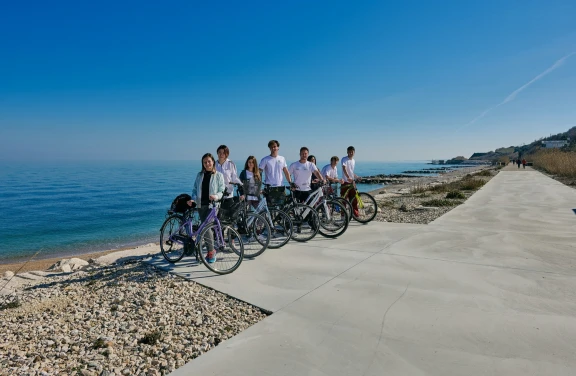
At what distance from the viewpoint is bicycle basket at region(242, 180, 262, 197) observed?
19.9 ft

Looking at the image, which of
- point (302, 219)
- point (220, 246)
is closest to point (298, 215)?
point (302, 219)

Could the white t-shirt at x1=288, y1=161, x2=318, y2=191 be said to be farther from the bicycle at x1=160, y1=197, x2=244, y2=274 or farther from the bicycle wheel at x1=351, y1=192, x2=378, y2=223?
the bicycle at x1=160, y1=197, x2=244, y2=274

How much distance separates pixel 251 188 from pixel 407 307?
11.8 feet

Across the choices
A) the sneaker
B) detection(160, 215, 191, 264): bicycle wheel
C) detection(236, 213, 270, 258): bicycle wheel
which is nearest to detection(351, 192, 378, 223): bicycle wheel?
detection(236, 213, 270, 258): bicycle wheel

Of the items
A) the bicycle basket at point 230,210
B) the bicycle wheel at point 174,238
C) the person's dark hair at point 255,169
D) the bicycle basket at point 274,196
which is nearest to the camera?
the bicycle wheel at point 174,238

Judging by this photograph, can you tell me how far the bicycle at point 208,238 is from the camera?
4.82 m

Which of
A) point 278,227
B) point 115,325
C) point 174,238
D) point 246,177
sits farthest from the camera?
point 278,227

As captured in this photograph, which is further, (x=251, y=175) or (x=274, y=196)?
(x=274, y=196)

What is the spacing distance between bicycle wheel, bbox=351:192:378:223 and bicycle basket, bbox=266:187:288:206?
268 centimetres

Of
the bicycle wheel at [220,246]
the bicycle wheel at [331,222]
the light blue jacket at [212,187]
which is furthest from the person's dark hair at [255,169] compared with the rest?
the bicycle wheel at [331,222]

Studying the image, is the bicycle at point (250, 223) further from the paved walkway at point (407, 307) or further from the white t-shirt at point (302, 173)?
the white t-shirt at point (302, 173)

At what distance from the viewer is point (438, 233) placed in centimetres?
695

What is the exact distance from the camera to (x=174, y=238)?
5273 mm

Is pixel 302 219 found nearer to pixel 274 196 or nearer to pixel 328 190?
pixel 274 196
